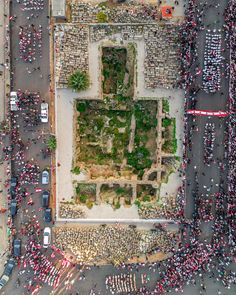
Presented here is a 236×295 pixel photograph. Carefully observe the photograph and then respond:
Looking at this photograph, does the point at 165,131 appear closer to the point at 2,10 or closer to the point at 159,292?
the point at 159,292

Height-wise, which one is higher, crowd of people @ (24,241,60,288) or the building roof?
the building roof

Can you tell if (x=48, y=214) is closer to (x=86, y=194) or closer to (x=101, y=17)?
(x=86, y=194)

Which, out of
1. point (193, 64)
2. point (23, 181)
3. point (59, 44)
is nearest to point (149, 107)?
point (193, 64)

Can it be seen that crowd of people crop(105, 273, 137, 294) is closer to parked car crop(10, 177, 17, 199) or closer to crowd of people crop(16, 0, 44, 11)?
parked car crop(10, 177, 17, 199)

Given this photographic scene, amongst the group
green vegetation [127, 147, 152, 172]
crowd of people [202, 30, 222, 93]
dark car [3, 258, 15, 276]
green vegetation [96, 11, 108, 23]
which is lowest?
dark car [3, 258, 15, 276]

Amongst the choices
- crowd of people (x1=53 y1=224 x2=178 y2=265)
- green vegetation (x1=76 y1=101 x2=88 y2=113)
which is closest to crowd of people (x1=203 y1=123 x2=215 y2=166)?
crowd of people (x1=53 y1=224 x2=178 y2=265)

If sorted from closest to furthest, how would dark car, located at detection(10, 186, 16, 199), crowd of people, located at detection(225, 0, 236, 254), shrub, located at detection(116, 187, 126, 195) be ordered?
crowd of people, located at detection(225, 0, 236, 254) → dark car, located at detection(10, 186, 16, 199) → shrub, located at detection(116, 187, 126, 195)

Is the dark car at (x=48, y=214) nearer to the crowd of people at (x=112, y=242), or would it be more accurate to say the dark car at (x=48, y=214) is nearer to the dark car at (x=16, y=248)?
the crowd of people at (x=112, y=242)
